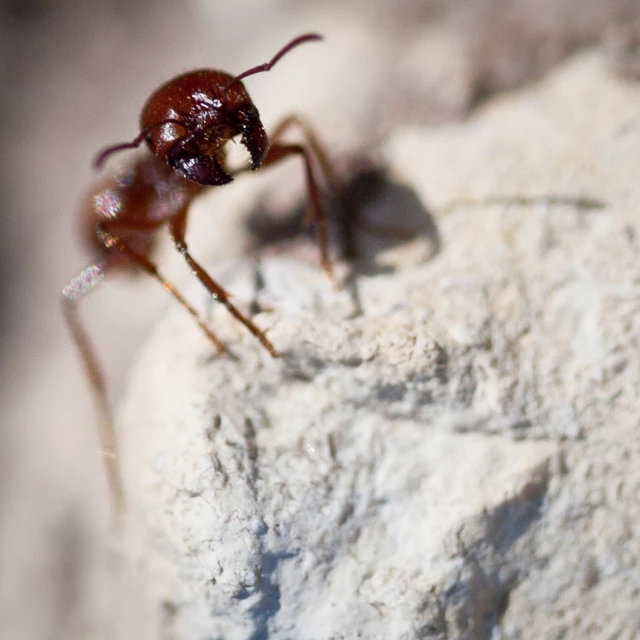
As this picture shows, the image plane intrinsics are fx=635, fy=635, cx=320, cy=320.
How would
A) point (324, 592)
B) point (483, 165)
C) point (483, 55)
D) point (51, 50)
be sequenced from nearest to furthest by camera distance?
point (324, 592)
point (483, 165)
point (483, 55)
point (51, 50)

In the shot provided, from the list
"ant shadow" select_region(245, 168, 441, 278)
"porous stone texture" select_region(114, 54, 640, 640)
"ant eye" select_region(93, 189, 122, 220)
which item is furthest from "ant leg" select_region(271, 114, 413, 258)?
"ant eye" select_region(93, 189, 122, 220)

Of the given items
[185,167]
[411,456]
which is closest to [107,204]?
[185,167]

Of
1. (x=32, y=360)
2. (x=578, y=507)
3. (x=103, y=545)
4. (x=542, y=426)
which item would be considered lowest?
(x=578, y=507)

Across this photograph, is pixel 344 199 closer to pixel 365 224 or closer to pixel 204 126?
pixel 365 224

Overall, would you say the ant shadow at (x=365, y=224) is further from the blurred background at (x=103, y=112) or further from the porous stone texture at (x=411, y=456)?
the porous stone texture at (x=411, y=456)

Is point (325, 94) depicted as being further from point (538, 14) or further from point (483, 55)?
point (538, 14)

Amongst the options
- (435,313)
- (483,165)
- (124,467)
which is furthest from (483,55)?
(124,467)

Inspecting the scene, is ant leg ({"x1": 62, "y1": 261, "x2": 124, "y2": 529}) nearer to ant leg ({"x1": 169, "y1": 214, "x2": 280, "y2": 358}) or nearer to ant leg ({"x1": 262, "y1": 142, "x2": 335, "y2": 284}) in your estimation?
ant leg ({"x1": 169, "y1": 214, "x2": 280, "y2": 358})
